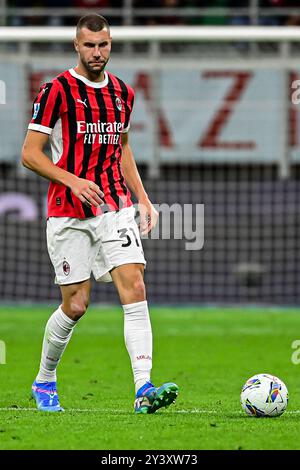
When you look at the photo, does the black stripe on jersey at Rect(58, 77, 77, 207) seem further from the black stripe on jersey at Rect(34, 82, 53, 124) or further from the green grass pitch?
the green grass pitch

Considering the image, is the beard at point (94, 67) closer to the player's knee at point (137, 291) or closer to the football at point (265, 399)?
the player's knee at point (137, 291)

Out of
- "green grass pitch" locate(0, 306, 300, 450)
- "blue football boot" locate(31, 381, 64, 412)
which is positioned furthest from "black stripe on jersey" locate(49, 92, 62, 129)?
"green grass pitch" locate(0, 306, 300, 450)

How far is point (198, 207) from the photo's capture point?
1560 centimetres

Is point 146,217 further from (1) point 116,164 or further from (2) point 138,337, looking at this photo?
(2) point 138,337

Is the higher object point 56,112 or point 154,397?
point 56,112

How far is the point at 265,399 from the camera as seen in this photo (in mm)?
6621

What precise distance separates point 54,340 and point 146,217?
3.26 ft

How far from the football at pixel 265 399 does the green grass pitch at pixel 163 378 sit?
72mm

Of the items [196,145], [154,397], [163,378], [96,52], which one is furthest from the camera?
[196,145]

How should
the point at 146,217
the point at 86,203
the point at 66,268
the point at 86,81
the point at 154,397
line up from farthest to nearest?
the point at 146,217
the point at 86,81
the point at 66,268
the point at 86,203
the point at 154,397

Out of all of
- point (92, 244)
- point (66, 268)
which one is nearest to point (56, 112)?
point (92, 244)

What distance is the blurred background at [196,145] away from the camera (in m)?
15.8

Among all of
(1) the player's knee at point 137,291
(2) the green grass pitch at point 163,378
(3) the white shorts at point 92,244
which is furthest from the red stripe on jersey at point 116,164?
(2) the green grass pitch at point 163,378
